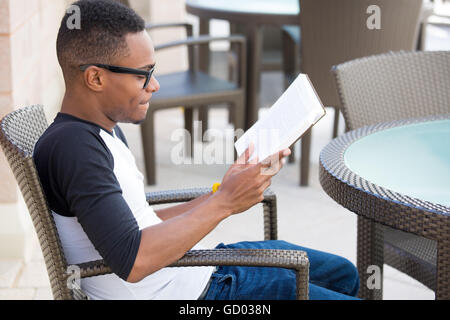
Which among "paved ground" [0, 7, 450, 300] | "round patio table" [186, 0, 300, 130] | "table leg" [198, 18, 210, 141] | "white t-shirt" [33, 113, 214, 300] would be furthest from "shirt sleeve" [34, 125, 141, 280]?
"table leg" [198, 18, 210, 141]

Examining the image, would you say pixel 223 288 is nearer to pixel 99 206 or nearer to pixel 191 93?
pixel 99 206

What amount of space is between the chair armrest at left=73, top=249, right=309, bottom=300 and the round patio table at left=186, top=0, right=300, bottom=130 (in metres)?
2.35

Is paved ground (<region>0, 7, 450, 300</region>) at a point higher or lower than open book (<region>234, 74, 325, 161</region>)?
lower

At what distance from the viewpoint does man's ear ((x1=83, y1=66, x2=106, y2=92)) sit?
1.28m

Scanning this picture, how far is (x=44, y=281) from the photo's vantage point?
8.47 feet

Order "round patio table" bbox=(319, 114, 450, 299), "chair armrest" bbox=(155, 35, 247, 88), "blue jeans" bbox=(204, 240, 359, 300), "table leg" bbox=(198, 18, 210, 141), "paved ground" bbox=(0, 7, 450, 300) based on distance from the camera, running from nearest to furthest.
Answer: "round patio table" bbox=(319, 114, 450, 299)
"blue jeans" bbox=(204, 240, 359, 300)
"paved ground" bbox=(0, 7, 450, 300)
"chair armrest" bbox=(155, 35, 247, 88)
"table leg" bbox=(198, 18, 210, 141)

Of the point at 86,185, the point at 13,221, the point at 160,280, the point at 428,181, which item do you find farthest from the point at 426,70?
the point at 13,221

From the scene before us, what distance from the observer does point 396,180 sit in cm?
150

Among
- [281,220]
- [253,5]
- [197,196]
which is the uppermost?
[253,5]

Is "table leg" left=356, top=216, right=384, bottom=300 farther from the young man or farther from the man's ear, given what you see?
the man's ear

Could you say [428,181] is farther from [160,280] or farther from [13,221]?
[13,221]

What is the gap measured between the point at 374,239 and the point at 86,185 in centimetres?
94

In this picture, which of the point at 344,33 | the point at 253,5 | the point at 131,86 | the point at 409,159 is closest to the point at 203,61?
the point at 253,5

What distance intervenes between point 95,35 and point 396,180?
2.27 ft
